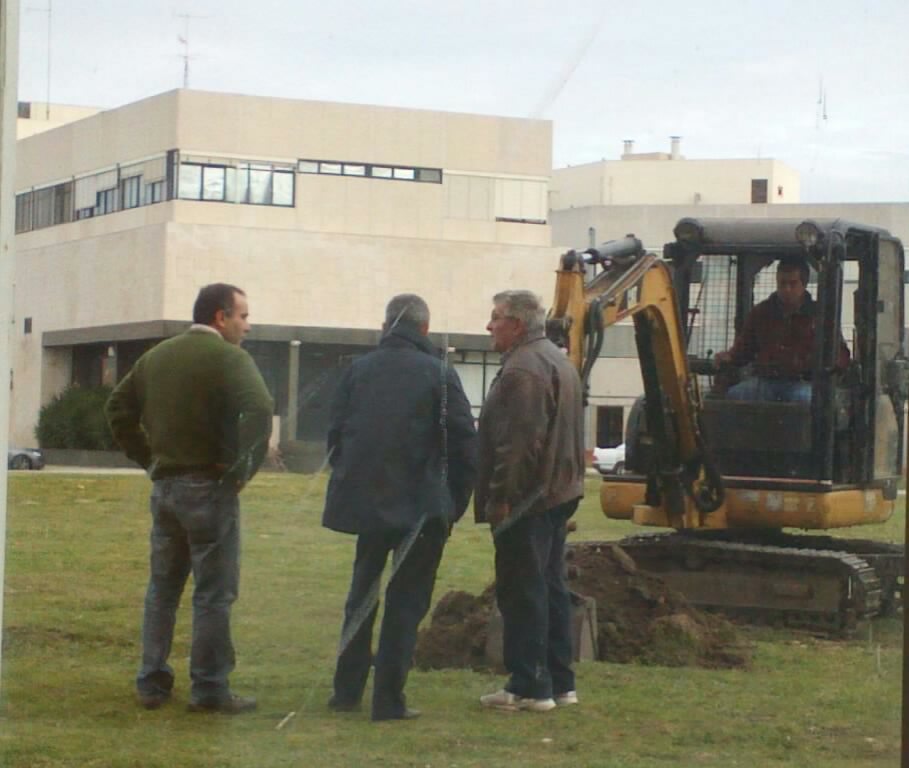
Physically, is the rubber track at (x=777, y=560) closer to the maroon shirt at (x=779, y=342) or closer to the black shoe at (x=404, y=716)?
the maroon shirt at (x=779, y=342)

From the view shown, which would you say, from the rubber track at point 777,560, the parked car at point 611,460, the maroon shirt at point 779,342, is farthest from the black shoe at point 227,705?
the rubber track at point 777,560

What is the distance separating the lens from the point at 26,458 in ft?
11.1

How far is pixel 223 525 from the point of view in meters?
3.83

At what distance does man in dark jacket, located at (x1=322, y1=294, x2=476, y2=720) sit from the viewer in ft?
12.2

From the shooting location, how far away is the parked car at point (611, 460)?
6418 millimetres

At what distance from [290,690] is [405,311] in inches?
A: 35.0

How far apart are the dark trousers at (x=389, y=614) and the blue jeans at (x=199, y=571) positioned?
0.27 meters

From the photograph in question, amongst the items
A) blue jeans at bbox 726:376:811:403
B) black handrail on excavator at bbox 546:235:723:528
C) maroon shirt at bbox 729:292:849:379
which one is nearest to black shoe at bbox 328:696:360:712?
black handrail on excavator at bbox 546:235:723:528

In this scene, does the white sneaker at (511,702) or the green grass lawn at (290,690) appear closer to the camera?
the green grass lawn at (290,690)

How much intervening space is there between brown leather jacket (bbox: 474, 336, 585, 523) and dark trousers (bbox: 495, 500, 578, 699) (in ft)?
0.33

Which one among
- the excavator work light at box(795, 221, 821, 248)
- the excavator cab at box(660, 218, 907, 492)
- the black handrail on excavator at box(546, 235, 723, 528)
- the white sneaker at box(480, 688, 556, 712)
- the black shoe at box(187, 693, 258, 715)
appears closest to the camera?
the black shoe at box(187, 693, 258, 715)

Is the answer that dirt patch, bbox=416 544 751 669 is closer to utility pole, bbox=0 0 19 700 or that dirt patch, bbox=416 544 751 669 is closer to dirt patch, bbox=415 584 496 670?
dirt patch, bbox=415 584 496 670

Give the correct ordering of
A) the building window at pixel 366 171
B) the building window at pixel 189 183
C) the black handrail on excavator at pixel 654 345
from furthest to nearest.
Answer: the black handrail on excavator at pixel 654 345, the building window at pixel 366 171, the building window at pixel 189 183

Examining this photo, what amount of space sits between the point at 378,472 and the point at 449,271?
0.63 metres
